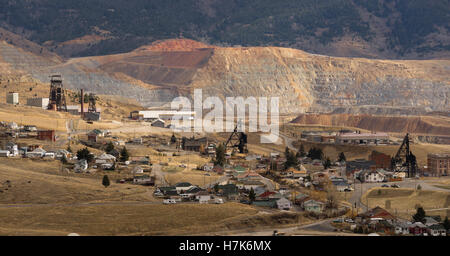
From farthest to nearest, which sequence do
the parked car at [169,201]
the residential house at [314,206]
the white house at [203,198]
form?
the white house at [203,198], the residential house at [314,206], the parked car at [169,201]

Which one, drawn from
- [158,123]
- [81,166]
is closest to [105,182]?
[81,166]

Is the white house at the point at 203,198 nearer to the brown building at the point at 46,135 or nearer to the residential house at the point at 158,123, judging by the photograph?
the brown building at the point at 46,135

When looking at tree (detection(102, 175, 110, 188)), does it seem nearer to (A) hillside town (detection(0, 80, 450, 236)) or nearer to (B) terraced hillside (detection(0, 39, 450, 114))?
(A) hillside town (detection(0, 80, 450, 236))

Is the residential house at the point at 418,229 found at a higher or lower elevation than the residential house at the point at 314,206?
lower

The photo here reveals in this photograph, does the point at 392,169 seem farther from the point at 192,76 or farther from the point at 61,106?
the point at 192,76

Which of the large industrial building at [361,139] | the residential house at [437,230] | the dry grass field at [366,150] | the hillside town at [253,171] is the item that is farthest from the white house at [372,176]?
the large industrial building at [361,139]

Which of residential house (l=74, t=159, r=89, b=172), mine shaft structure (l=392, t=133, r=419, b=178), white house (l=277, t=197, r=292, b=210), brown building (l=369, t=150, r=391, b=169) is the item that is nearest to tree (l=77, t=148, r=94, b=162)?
residential house (l=74, t=159, r=89, b=172)

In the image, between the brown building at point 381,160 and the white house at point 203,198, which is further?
the brown building at point 381,160
